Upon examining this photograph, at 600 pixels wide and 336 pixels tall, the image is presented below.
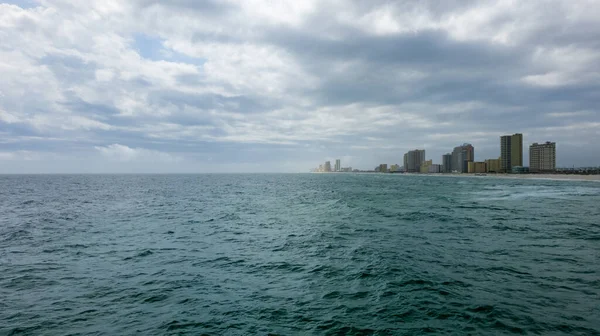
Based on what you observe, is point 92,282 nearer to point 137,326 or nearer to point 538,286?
point 137,326

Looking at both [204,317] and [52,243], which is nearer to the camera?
[204,317]

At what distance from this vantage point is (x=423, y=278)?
1556 cm

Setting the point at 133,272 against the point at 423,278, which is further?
the point at 133,272

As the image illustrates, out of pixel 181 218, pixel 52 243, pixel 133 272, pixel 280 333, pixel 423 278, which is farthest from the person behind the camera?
pixel 181 218

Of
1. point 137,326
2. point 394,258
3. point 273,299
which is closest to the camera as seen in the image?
point 137,326

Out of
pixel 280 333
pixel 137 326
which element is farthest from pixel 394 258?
pixel 137 326

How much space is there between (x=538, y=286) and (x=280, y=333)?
11714 millimetres

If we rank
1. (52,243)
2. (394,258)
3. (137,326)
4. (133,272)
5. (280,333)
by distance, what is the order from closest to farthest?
1. (280,333)
2. (137,326)
3. (133,272)
4. (394,258)
5. (52,243)

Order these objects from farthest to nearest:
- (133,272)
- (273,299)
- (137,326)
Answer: (133,272)
(273,299)
(137,326)

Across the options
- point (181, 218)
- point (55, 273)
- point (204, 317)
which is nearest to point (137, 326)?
point (204, 317)

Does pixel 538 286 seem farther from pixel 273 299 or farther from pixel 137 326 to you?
pixel 137 326

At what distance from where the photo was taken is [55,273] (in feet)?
57.5

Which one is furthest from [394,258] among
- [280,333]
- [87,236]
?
[87,236]

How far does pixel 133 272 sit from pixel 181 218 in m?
22.0
